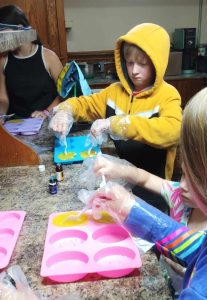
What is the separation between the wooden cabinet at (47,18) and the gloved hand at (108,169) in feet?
7.49

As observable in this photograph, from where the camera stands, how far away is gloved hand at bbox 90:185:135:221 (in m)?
0.74

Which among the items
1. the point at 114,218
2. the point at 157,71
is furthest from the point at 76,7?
the point at 114,218

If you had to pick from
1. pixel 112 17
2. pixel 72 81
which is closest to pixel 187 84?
pixel 112 17

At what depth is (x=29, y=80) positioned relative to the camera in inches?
80.8

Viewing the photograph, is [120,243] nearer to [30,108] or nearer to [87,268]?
[87,268]

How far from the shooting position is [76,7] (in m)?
3.25

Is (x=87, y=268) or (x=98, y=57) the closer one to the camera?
(x=87, y=268)

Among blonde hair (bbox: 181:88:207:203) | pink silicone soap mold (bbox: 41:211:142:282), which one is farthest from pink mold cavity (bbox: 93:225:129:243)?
blonde hair (bbox: 181:88:207:203)

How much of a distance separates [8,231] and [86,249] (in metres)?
0.23

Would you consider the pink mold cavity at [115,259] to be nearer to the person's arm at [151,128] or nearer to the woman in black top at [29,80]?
the person's arm at [151,128]

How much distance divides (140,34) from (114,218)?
756 mm

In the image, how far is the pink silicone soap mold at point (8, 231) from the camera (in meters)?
0.70

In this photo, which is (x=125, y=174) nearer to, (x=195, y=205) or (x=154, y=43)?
(x=195, y=205)

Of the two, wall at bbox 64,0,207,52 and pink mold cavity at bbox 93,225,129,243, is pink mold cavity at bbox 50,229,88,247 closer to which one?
pink mold cavity at bbox 93,225,129,243
